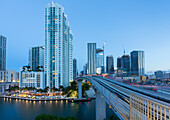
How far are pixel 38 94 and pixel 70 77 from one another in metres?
19.1

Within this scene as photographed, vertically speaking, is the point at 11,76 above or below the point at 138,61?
below

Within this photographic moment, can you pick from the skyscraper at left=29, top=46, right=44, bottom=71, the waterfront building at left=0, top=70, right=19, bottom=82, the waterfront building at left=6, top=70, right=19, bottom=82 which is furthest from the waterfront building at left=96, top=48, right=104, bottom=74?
the waterfront building at left=0, top=70, right=19, bottom=82

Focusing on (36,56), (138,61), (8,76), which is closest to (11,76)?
(8,76)

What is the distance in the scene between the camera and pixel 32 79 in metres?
50.0

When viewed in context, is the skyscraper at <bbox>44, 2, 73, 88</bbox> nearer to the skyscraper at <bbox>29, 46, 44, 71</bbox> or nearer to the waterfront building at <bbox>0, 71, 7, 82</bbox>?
the waterfront building at <bbox>0, 71, 7, 82</bbox>

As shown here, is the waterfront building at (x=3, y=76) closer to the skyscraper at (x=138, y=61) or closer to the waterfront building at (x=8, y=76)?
the waterfront building at (x=8, y=76)

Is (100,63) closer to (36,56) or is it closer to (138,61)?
(138,61)

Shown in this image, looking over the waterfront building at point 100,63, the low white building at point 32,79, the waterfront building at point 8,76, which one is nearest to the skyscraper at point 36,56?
the waterfront building at point 8,76

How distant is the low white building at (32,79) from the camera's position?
48812mm

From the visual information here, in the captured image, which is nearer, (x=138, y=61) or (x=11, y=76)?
(x=11, y=76)

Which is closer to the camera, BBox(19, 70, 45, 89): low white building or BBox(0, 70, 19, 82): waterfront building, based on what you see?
BBox(19, 70, 45, 89): low white building

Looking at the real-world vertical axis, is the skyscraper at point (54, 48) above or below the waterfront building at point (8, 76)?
above

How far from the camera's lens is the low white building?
48.8 m

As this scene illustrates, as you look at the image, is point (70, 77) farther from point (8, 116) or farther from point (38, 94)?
point (8, 116)
